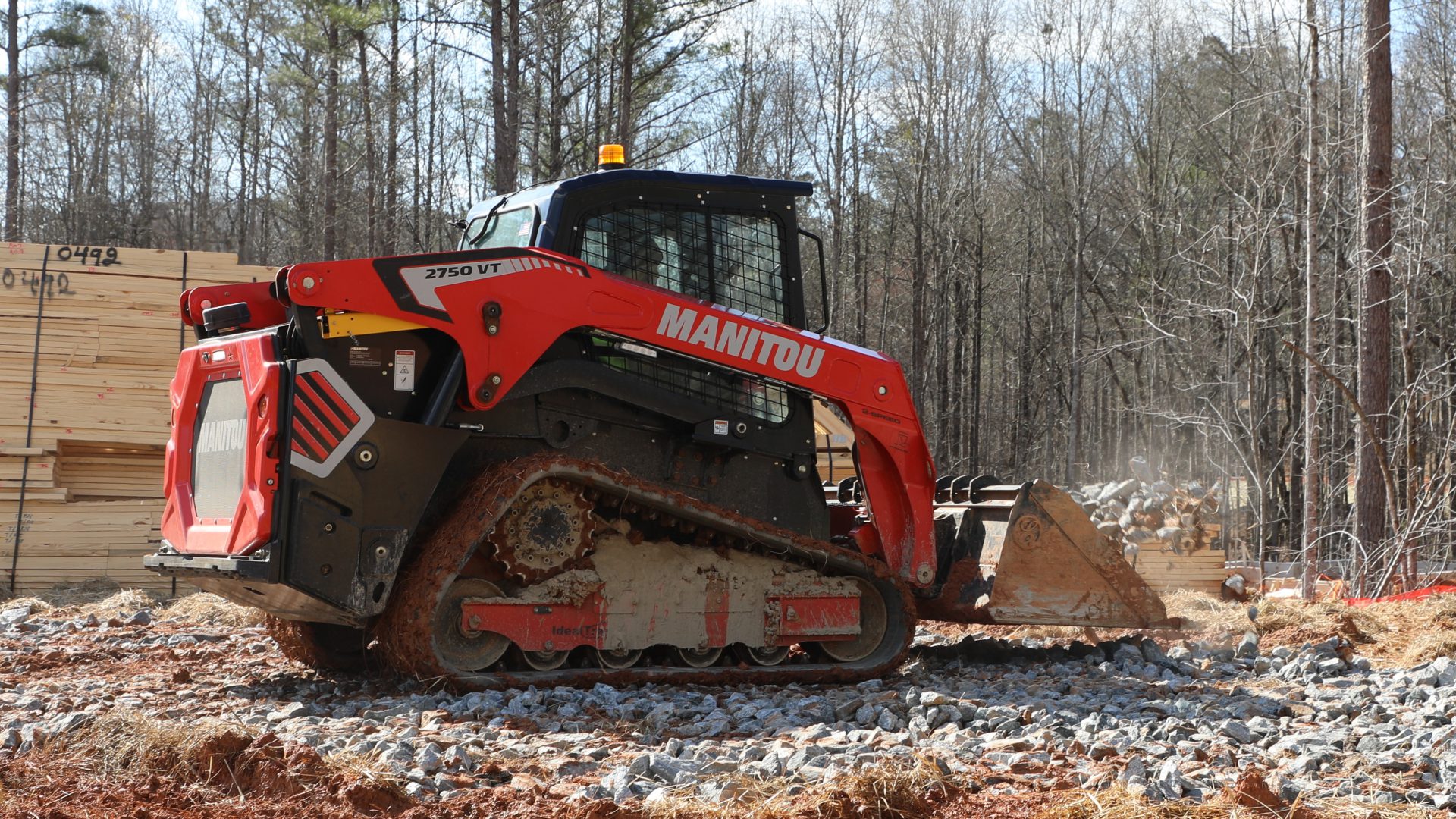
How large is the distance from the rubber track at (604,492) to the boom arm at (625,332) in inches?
13.4

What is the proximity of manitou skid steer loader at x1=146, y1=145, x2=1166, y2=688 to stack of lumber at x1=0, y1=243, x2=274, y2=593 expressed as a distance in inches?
260

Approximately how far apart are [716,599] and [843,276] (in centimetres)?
2494

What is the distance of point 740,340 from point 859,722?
228 cm

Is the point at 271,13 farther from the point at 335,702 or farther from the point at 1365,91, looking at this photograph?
the point at 335,702

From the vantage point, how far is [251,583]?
5863 mm

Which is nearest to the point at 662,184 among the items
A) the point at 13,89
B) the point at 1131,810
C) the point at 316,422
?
the point at 316,422

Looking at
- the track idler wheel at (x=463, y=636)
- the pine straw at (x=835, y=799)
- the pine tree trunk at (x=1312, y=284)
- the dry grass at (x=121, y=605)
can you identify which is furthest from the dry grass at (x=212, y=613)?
the pine tree trunk at (x=1312, y=284)

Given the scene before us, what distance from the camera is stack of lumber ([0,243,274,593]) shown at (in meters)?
12.5

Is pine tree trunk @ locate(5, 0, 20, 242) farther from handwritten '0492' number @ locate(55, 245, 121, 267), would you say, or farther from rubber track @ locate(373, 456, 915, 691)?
rubber track @ locate(373, 456, 915, 691)

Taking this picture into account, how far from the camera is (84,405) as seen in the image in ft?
41.9

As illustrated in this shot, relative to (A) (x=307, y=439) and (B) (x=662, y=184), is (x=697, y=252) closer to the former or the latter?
(B) (x=662, y=184)

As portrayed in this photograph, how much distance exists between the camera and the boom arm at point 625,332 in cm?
606

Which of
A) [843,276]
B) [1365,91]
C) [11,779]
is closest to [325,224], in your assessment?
[843,276]

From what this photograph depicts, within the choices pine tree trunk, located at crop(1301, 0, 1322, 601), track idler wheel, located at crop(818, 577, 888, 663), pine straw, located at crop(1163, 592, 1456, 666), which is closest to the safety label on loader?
track idler wheel, located at crop(818, 577, 888, 663)
